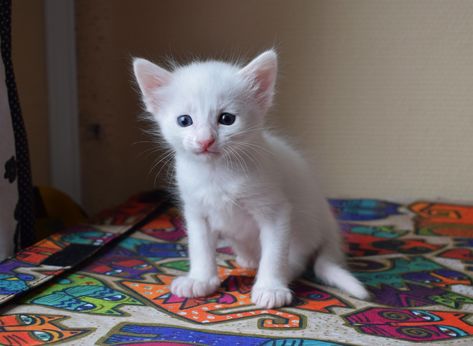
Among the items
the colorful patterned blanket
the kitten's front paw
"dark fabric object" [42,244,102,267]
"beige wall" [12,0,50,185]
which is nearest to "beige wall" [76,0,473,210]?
"beige wall" [12,0,50,185]

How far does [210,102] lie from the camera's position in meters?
1.33

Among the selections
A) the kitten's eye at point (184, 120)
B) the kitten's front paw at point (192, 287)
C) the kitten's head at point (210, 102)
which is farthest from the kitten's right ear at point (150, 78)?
the kitten's front paw at point (192, 287)

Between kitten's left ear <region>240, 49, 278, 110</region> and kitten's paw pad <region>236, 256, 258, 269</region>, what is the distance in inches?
19.3

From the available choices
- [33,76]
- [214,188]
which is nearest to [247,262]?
[214,188]

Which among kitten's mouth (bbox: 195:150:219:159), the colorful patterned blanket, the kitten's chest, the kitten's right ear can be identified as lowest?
the colorful patterned blanket

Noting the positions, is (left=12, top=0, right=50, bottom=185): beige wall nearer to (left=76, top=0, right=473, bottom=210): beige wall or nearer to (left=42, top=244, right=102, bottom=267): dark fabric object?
(left=76, top=0, right=473, bottom=210): beige wall

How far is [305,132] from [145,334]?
59.4 inches

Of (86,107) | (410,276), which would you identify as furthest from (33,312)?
(86,107)

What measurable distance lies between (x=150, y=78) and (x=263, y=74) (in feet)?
0.99

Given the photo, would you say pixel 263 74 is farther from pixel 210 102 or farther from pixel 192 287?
pixel 192 287

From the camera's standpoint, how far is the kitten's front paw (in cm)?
144

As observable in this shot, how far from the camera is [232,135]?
1334 mm

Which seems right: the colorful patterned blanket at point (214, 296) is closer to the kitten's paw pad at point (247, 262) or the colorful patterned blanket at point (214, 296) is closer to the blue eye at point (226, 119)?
the kitten's paw pad at point (247, 262)

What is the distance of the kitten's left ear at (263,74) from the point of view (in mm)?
1400
